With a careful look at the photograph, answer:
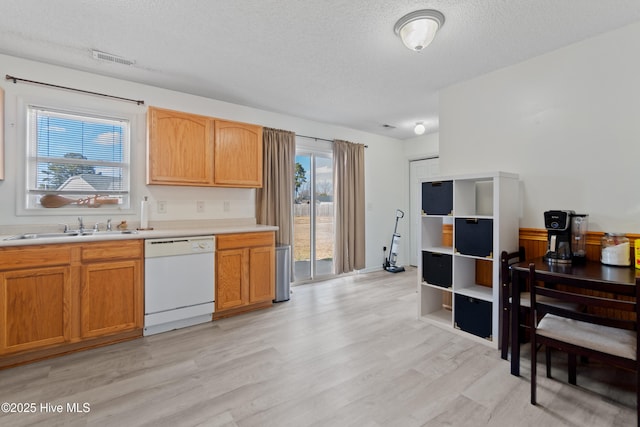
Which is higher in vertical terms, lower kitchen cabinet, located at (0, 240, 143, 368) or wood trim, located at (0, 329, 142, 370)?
lower kitchen cabinet, located at (0, 240, 143, 368)

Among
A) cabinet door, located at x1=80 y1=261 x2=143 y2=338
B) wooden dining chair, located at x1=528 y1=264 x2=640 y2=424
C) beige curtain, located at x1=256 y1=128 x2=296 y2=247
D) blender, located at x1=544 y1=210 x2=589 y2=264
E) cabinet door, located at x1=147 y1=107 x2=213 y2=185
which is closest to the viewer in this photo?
wooden dining chair, located at x1=528 y1=264 x2=640 y2=424

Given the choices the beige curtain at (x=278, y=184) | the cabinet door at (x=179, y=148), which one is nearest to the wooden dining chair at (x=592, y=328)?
the beige curtain at (x=278, y=184)

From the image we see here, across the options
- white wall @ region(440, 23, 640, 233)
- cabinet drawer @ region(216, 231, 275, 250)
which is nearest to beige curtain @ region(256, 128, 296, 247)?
cabinet drawer @ region(216, 231, 275, 250)

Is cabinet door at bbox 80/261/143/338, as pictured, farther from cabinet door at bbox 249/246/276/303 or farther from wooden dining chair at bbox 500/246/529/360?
wooden dining chair at bbox 500/246/529/360

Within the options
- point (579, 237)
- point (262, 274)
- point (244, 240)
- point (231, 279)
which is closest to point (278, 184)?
point (244, 240)

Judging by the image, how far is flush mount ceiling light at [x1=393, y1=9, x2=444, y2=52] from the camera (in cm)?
207

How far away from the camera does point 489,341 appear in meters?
2.56

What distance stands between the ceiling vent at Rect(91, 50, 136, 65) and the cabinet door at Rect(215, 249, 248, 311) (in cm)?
204

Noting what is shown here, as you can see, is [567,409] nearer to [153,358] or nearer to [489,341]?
[489,341]

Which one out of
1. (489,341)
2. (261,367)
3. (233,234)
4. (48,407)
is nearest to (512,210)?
(489,341)

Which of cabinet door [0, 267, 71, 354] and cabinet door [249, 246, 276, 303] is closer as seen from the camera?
cabinet door [0, 267, 71, 354]

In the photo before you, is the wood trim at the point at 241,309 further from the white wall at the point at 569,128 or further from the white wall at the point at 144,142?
the white wall at the point at 569,128

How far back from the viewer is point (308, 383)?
6.66 ft

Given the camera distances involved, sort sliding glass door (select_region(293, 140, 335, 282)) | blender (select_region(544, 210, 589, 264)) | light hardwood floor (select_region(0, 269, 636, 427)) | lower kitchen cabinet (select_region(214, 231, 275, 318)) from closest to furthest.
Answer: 1. light hardwood floor (select_region(0, 269, 636, 427))
2. blender (select_region(544, 210, 589, 264))
3. lower kitchen cabinet (select_region(214, 231, 275, 318))
4. sliding glass door (select_region(293, 140, 335, 282))
